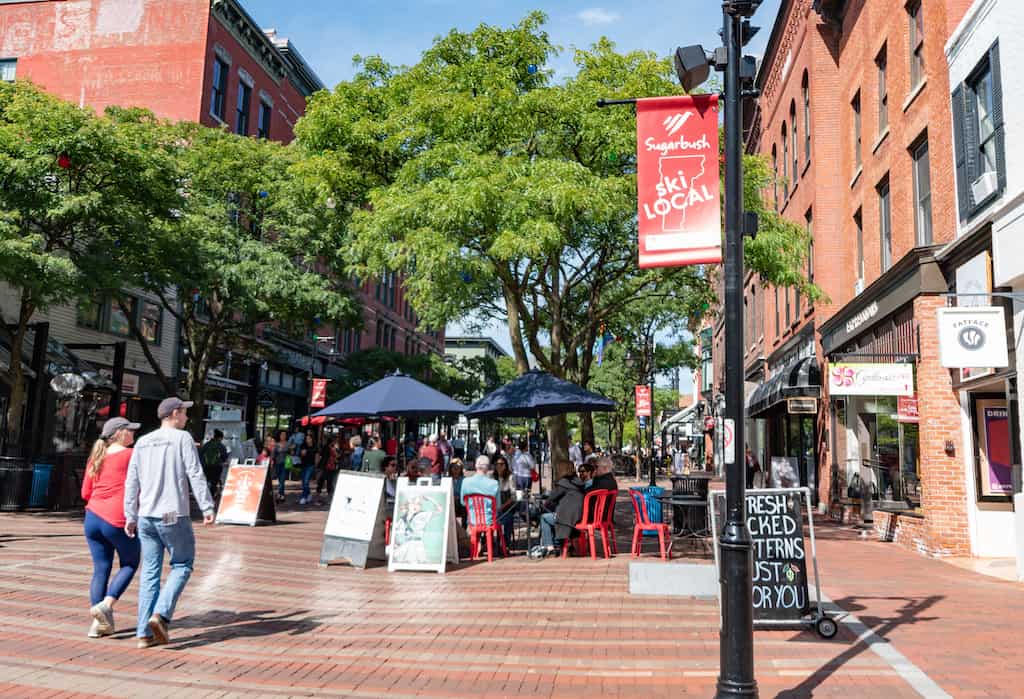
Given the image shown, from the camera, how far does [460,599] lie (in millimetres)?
9031

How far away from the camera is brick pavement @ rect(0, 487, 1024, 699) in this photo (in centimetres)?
579

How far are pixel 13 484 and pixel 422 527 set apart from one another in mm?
10421

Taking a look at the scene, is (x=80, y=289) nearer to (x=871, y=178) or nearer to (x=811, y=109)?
(x=871, y=178)

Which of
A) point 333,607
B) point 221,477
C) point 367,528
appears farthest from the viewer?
point 221,477

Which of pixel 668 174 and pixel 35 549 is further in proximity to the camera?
pixel 35 549

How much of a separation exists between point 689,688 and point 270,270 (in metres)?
19.2

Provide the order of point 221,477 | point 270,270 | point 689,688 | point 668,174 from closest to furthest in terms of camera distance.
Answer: point 689,688 → point 668,174 → point 221,477 → point 270,270

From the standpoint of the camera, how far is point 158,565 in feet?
22.0

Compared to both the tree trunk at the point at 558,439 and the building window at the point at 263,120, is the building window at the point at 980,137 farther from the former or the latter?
the building window at the point at 263,120

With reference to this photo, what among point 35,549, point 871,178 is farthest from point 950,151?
point 35,549

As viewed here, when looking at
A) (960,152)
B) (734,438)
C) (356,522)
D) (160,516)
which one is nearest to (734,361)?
(734,438)

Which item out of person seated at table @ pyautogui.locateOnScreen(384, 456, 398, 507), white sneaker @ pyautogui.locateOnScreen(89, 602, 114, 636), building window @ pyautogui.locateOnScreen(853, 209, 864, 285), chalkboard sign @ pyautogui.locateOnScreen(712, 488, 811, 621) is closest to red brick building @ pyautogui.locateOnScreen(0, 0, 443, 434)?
person seated at table @ pyautogui.locateOnScreen(384, 456, 398, 507)

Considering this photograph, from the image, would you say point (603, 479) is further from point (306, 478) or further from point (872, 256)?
point (306, 478)

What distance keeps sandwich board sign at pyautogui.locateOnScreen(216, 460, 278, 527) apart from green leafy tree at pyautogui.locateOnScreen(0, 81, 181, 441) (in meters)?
4.32
